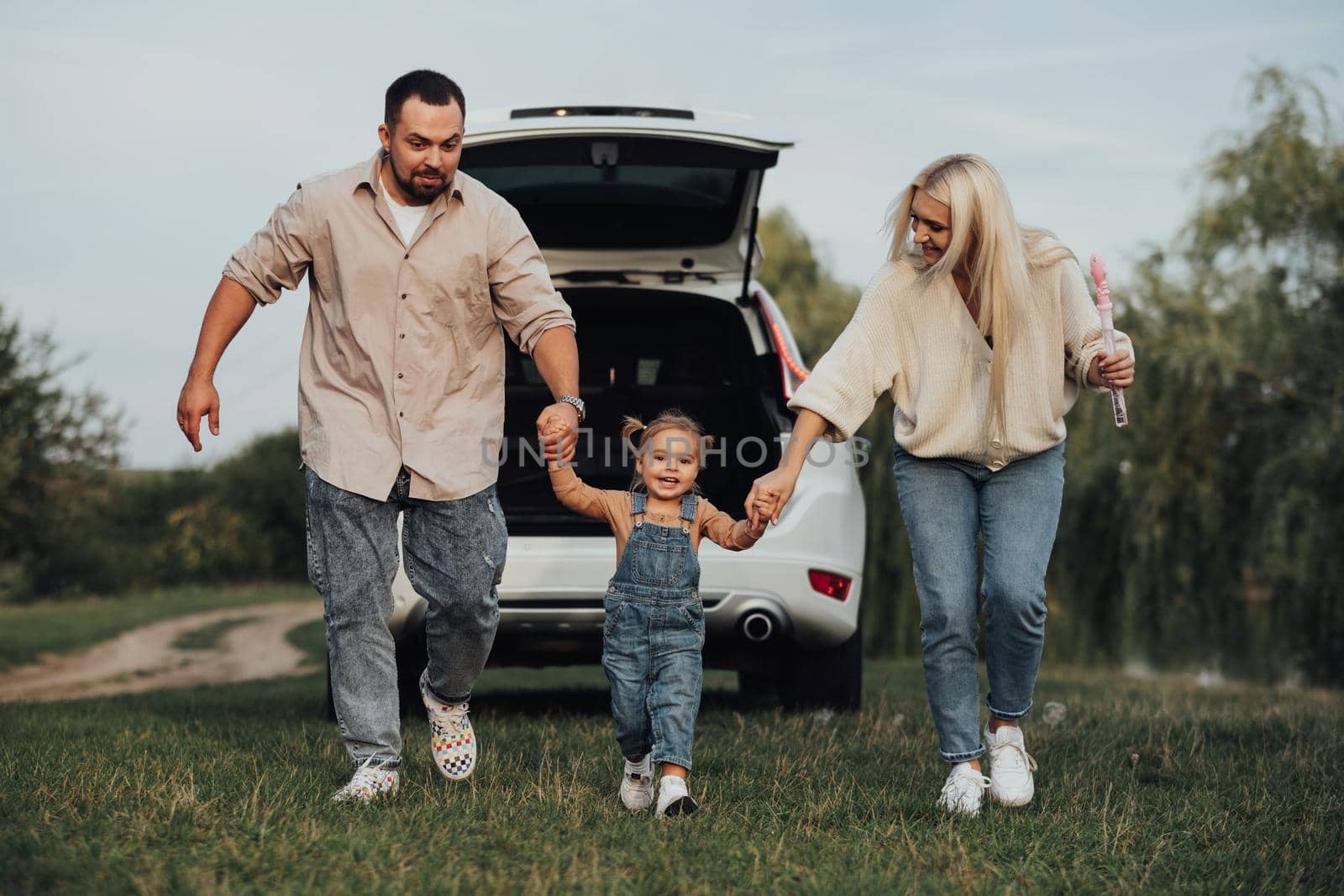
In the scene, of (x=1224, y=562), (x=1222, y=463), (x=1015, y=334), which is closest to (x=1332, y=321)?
A: (x=1222, y=463)

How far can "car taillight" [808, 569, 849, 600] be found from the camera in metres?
5.20

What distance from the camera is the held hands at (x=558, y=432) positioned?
3.61 metres

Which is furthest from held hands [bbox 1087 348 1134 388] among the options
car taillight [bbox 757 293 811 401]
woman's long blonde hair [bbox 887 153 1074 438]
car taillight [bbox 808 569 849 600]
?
car taillight [bbox 757 293 811 401]

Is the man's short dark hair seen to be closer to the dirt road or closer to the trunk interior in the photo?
the trunk interior

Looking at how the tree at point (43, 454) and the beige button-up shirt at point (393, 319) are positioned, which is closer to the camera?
the beige button-up shirt at point (393, 319)

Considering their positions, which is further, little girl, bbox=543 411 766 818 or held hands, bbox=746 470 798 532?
little girl, bbox=543 411 766 818

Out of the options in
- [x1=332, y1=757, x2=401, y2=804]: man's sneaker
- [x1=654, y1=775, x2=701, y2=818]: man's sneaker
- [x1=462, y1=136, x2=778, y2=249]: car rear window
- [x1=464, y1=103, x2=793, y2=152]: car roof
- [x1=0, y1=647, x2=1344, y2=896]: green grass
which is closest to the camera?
[x1=0, y1=647, x2=1344, y2=896]: green grass

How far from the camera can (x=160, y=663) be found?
16.0 meters

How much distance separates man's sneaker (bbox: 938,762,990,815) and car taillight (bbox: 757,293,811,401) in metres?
1.90

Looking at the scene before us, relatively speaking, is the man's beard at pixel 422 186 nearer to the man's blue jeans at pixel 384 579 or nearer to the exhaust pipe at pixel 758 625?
the man's blue jeans at pixel 384 579

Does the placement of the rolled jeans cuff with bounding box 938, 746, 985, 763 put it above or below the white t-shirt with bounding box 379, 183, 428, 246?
below

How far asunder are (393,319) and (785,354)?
210 centimetres

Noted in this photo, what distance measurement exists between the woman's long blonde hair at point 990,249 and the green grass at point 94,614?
1337cm

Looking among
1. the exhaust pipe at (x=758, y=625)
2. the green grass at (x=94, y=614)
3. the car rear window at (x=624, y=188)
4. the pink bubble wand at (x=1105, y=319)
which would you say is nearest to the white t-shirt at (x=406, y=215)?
the car rear window at (x=624, y=188)
